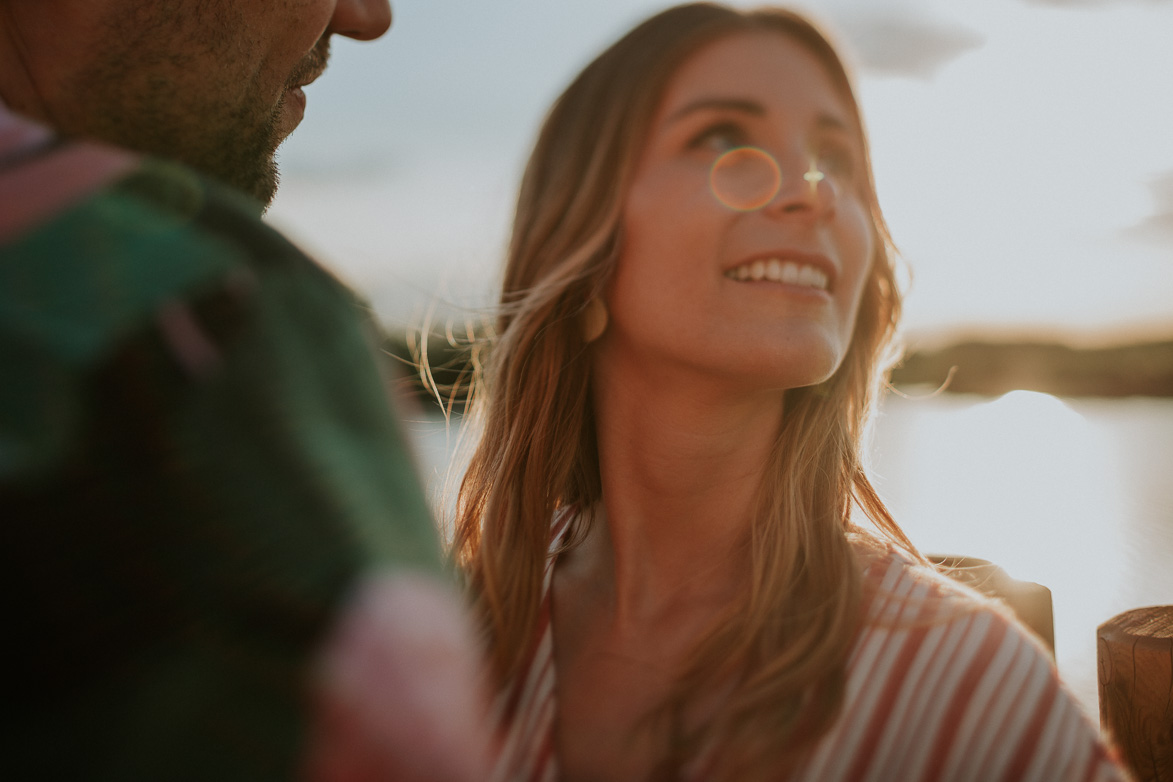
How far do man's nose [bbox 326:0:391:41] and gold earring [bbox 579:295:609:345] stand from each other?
106 centimetres

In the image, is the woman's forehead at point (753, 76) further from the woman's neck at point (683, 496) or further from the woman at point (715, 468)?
the woman's neck at point (683, 496)

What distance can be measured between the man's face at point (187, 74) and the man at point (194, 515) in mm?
1186

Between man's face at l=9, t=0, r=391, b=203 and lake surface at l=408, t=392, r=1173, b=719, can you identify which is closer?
man's face at l=9, t=0, r=391, b=203

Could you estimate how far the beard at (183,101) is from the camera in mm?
1487

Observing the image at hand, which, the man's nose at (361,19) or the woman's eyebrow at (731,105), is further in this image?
the man's nose at (361,19)

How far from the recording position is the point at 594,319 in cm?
232

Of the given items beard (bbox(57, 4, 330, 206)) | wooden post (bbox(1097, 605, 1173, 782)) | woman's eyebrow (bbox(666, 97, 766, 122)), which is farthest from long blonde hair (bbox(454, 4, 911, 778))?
beard (bbox(57, 4, 330, 206))

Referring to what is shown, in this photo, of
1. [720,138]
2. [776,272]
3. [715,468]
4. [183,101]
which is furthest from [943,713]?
[183,101]

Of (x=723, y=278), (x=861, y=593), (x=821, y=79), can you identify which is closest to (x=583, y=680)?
(x=861, y=593)

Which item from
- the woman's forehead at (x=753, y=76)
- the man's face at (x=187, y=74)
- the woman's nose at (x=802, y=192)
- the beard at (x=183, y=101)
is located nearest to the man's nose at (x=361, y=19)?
the man's face at (x=187, y=74)

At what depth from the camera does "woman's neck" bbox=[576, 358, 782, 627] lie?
2123 millimetres

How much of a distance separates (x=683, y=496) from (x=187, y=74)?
65.1 inches

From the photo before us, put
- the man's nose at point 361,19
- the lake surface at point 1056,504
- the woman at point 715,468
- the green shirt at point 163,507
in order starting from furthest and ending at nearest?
the lake surface at point 1056,504 → the man's nose at point 361,19 → the woman at point 715,468 → the green shirt at point 163,507

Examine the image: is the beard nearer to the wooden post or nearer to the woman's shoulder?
the woman's shoulder
